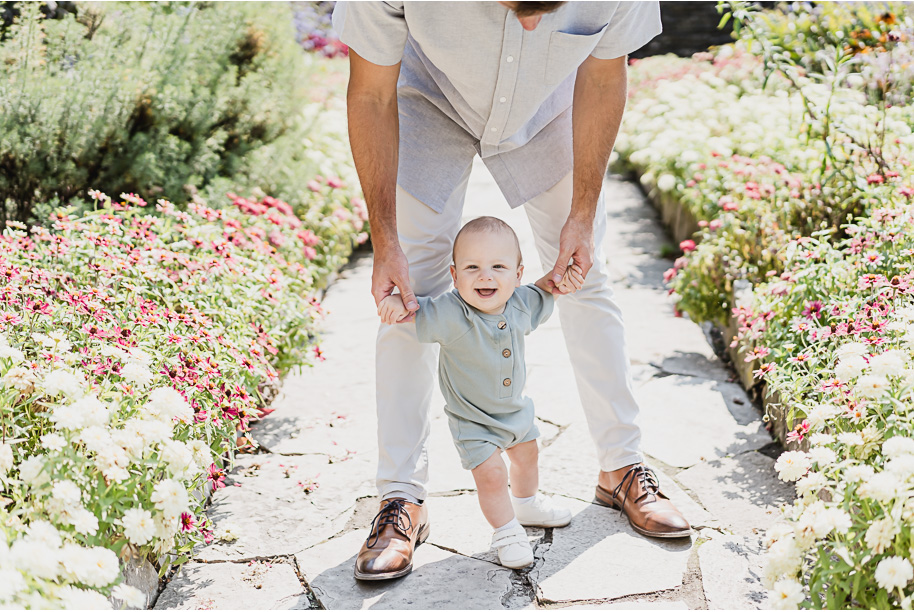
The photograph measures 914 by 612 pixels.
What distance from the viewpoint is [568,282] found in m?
2.14

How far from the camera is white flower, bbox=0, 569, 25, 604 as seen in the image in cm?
130

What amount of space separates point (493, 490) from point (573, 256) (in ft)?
2.09

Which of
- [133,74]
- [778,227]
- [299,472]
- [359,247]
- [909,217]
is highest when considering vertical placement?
[133,74]

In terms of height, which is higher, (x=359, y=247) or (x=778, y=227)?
(x=778, y=227)

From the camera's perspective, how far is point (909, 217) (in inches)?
99.4

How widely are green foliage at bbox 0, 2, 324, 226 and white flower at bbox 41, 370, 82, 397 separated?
1713 mm

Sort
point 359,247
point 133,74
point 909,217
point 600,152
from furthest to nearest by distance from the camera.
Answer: point 359,247 → point 133,74 → point 909,217 → point 600,152

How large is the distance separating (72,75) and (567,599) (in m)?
2.87

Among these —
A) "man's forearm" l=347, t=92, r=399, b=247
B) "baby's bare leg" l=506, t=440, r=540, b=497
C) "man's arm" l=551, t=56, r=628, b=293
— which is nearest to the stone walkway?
"baby's bare leg" l=506, t=440, r=540, b=497

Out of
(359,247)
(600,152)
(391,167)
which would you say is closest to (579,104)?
(600,152)

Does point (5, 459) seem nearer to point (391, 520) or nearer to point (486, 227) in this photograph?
point (391, 520)

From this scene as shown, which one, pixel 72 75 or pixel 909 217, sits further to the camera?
pixel 72 75

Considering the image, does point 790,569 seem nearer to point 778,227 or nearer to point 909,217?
point 909,217

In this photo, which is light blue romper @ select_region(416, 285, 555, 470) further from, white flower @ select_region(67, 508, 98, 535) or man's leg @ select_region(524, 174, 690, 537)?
white flower @ select_region(67, 508, 98, 535)
